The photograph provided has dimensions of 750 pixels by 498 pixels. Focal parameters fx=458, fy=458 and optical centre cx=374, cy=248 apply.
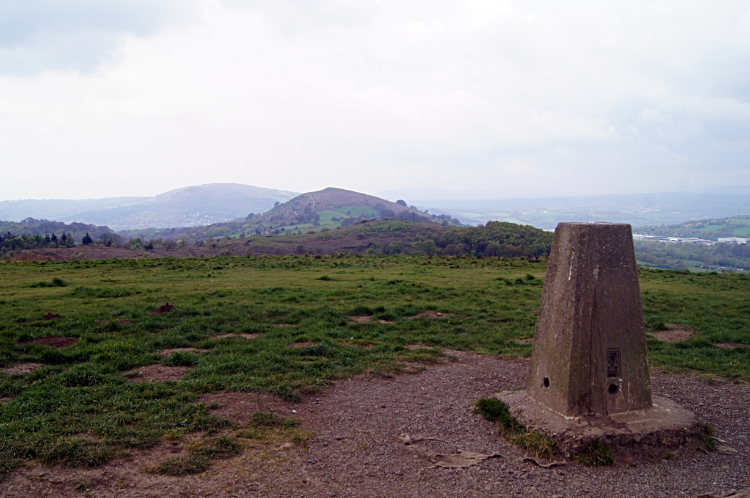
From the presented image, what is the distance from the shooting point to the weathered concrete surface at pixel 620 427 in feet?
22.0

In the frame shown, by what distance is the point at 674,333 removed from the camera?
1438 centimetres

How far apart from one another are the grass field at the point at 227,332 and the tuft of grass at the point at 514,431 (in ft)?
8.93

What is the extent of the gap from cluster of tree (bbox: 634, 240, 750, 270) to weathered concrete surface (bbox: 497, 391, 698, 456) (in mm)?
55941

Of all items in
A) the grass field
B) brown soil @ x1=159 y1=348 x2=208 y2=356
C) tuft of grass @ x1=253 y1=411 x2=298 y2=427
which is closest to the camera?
the grass field

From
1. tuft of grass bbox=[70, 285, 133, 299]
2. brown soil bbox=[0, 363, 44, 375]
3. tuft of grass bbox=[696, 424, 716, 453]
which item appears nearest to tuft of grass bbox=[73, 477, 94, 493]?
brown soil bbox=[0, 363, 44, 375]

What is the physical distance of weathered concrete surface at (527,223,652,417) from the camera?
7215 mm

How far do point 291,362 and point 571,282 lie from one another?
20.4ft

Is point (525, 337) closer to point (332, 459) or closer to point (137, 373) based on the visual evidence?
point (332, 459)

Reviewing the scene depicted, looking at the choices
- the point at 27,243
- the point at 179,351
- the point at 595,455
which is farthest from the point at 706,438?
the point at 27,243

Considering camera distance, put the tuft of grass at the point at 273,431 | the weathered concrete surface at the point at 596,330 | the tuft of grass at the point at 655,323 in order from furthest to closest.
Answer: the tuft of grass at the point at 655,323, the weathered concrete surface at the point at 596,330, the tuft of grass at the point at 273,431

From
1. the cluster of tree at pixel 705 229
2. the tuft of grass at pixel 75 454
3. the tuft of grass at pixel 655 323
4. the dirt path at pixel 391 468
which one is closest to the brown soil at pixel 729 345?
the tuft of grass at pixel 655 323

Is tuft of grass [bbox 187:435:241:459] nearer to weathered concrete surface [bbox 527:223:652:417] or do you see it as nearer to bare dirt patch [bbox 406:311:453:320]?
weathered concrete surface [bbox 527:223:652:417]

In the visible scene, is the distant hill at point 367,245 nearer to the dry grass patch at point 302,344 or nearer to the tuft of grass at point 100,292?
the tuft of grass at point 100,292

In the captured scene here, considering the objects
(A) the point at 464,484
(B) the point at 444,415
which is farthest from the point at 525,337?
(A) the point at 464,484
